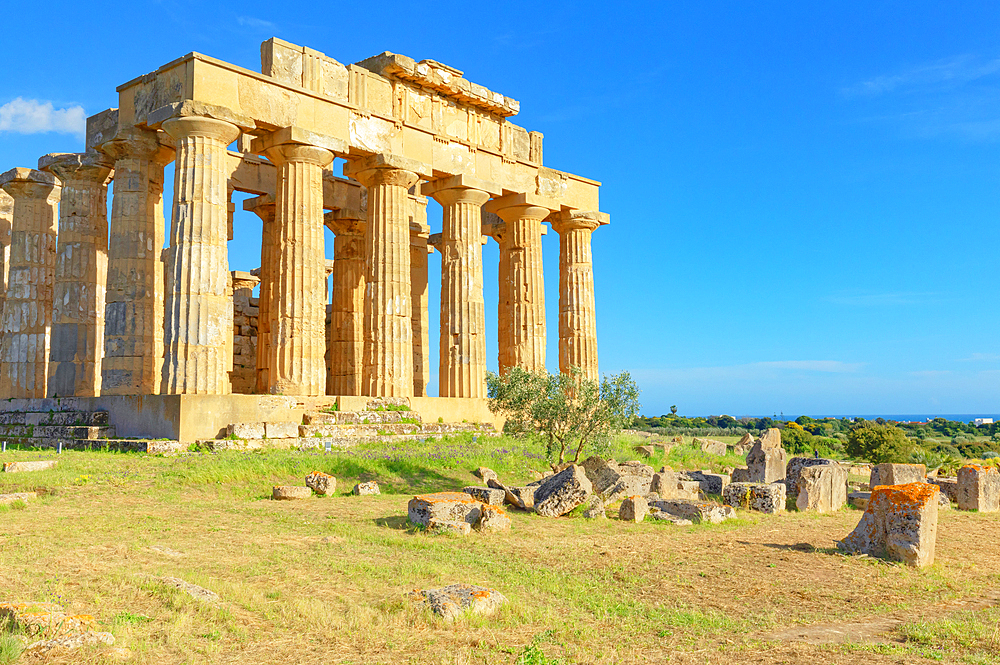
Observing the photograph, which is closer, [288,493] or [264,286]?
[288,493]

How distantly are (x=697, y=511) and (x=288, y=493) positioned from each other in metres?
Result: 6.34

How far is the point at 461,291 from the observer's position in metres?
25.0

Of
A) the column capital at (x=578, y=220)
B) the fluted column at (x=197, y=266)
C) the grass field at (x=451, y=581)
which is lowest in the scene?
Answer: the grass field at (x=451, y=581)

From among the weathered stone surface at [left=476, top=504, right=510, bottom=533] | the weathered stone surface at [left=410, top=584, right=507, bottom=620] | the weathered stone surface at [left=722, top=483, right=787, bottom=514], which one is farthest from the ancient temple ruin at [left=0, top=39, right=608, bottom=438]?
the weathered stone surface at [left=410, top=584, right=507, bottom=620]

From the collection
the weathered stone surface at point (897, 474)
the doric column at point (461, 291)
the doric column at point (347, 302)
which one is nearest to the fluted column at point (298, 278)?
the doric column at point (461, 291)

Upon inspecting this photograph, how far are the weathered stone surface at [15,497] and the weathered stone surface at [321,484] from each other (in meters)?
3.97

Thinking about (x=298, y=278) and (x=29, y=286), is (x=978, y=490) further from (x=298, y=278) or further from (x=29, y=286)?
(x=29, y=286)

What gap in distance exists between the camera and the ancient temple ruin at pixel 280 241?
19016 mm

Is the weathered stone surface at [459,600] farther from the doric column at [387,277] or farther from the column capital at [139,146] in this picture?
the column capital at [139,146]

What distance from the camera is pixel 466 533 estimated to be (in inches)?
408

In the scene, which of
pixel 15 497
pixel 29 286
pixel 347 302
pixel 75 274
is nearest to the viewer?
pixel 15 497

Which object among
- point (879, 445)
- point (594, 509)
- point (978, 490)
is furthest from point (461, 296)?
point (879, 445)

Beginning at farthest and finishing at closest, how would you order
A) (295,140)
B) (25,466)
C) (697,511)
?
(295,140)
(25,466)
(697,511)

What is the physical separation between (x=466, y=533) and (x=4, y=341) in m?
20.9
